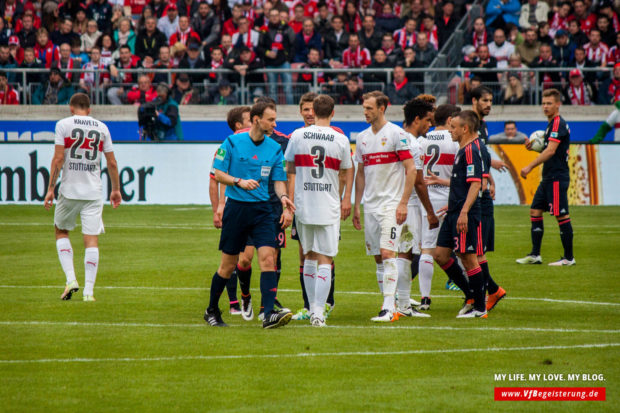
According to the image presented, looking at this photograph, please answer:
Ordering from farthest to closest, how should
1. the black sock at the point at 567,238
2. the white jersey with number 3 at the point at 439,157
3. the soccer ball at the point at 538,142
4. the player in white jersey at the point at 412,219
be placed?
the soccer ball at the point at 538,142
the black sock at the point at 567,238
the white jersey with number 3 at the point at 439,157
the player in white jersey at the point at 412,219

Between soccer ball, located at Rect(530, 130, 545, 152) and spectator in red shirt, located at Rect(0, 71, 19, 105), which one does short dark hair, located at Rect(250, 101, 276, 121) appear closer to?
soccer ball, located at Rect(530, 130, 545, 152)

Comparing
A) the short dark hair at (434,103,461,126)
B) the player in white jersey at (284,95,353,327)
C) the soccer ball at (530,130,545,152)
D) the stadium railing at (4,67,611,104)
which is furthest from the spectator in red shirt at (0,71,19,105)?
the player in white jersey at (284,95,353,327)

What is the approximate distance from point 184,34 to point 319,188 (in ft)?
64.6

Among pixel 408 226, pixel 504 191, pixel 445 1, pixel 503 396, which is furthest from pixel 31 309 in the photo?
pixel 445 1

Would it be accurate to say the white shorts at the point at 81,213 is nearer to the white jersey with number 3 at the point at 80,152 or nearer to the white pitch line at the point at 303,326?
the white jersey with number 3 at the point at 80,152

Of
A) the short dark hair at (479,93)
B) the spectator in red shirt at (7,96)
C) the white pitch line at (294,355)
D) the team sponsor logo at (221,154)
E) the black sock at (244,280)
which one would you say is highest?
the spectator in red shirt at (7,96)

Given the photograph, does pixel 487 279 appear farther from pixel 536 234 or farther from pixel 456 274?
pixel 536 234

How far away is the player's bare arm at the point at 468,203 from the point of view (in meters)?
8.97

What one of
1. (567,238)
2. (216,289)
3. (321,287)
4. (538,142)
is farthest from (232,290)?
(538,142)

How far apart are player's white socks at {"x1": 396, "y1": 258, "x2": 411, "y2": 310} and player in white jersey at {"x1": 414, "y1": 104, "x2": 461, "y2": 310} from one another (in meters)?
0.39

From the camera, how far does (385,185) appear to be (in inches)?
352

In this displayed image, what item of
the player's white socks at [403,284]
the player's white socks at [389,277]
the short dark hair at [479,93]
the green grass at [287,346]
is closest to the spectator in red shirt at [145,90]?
the green grass at [287,346]

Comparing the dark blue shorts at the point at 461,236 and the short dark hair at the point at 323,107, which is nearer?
the short dark hair at the point at 323,107

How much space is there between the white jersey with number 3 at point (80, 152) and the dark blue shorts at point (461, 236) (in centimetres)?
403
